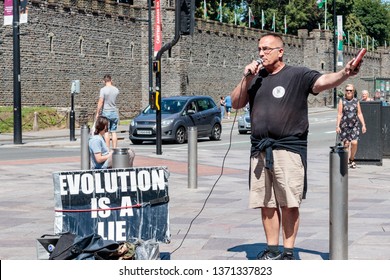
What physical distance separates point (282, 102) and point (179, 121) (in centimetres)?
2303

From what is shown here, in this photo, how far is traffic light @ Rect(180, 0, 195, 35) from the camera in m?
19.2

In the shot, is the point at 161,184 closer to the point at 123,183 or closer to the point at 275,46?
the point at 123,183

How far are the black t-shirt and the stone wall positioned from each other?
36627 millimetres

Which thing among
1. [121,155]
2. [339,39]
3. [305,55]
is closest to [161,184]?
[121,155]

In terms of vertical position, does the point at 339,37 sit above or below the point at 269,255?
above

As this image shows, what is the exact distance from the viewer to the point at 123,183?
332 inches

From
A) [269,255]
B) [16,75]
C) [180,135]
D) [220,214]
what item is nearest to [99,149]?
[220,214]

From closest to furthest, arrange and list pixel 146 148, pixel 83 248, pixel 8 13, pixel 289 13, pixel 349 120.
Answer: pixel 83 248 → pixel 349 120 → pixel 146 148 → pixel 8 13 → pixel 289 13

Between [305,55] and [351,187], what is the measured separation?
79249 mm

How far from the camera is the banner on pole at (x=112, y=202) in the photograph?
8383mm

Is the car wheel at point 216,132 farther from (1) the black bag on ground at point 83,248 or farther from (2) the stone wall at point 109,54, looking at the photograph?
(1) the black bag on ground at point 83,248

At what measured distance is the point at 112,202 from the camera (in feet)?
27.7

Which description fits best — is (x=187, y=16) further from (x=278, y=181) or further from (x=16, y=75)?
(x=16, y=75)

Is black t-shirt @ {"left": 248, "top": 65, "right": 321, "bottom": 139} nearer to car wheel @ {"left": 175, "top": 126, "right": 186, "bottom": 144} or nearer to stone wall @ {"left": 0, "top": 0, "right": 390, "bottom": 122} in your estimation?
car wheel @ {"left": 175, "top": 126, "right": 186, "bottom": 144}
